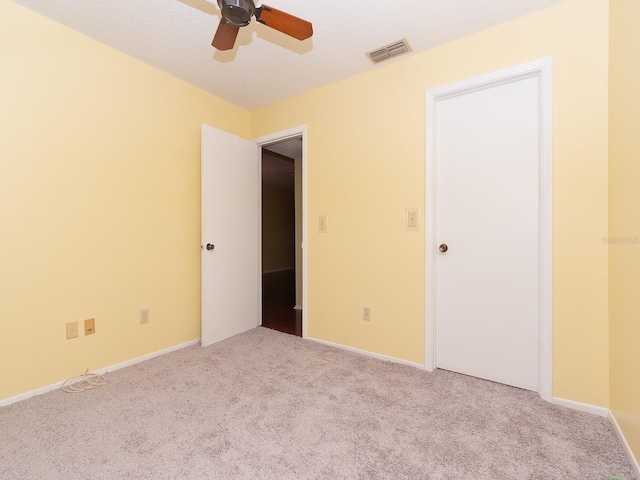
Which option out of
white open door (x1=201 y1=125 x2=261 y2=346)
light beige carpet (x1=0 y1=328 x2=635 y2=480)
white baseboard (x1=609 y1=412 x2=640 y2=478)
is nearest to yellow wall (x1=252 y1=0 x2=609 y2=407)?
white baseboard (x1=609 y1=412 x2=640 y2=478)

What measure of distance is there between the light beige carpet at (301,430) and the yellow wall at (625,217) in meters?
0.30

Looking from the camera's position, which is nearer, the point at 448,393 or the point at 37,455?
the point at 37,455

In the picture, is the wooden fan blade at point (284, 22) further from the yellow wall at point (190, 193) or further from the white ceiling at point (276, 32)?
the yellow wall at point (190, 193)

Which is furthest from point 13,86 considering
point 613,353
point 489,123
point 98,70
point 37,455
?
point 613,353

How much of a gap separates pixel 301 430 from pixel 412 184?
183 cm

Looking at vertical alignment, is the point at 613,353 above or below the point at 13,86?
below

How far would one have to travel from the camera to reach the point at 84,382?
2.04m

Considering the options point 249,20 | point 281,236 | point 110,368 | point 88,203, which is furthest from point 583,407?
point 281,236

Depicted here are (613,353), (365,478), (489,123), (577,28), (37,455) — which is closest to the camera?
(365,478)

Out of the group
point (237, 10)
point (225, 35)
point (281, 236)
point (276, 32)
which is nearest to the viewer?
point (237, 10)

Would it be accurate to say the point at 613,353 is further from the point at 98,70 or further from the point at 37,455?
the point at 98,70

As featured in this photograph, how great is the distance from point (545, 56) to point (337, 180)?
164 centimetres

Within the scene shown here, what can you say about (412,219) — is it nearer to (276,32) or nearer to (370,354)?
(370,354)

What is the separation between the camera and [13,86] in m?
1.79
